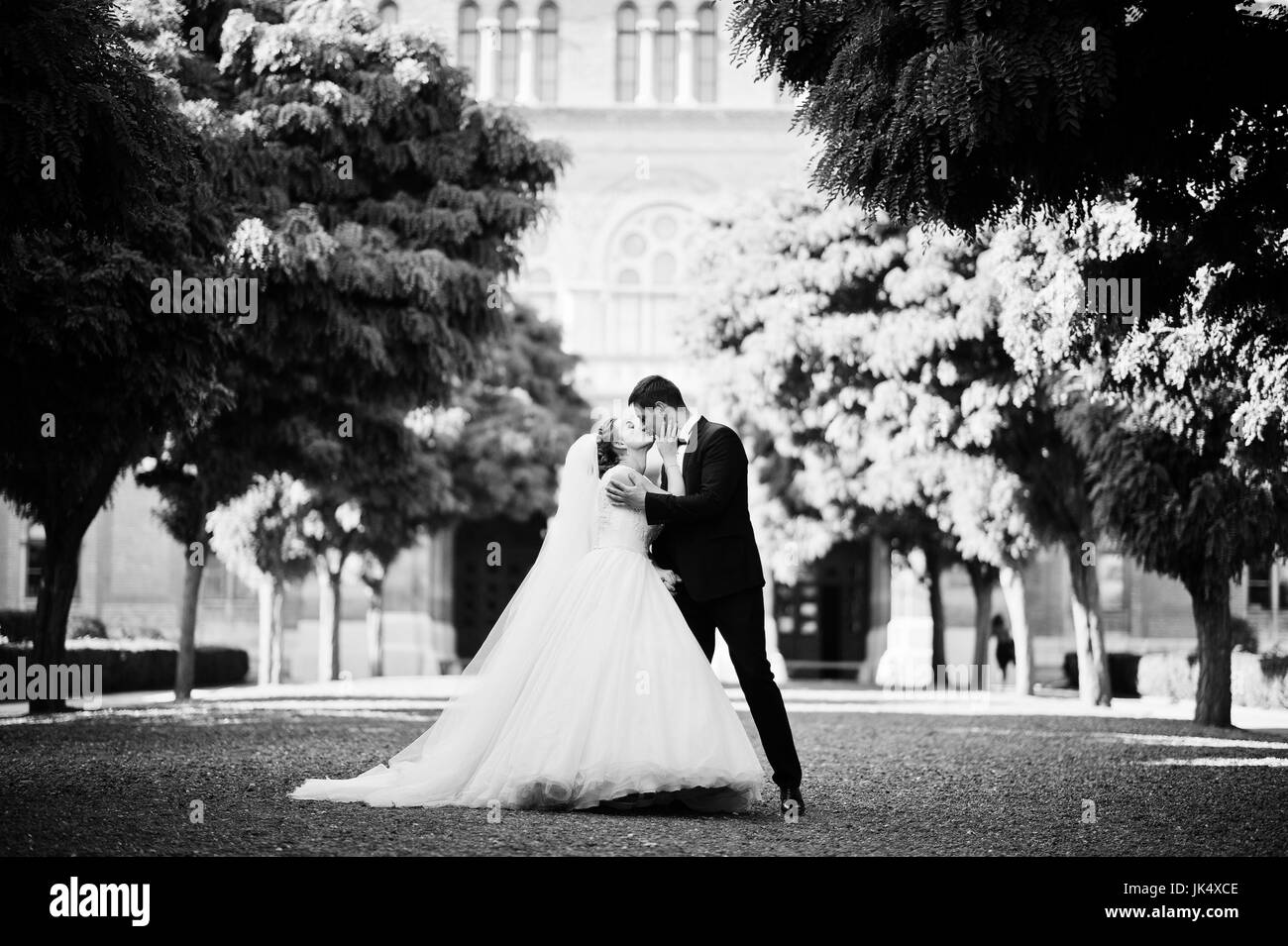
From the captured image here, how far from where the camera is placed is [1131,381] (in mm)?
13555

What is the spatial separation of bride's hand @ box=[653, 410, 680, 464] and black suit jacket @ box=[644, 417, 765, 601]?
8.7 inches

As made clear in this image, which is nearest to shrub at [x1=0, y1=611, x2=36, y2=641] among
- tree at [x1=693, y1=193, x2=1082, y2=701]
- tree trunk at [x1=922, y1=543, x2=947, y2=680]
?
tree at [x1=693, y1=193, x2=1082, y2=701]

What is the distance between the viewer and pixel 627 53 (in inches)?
1740

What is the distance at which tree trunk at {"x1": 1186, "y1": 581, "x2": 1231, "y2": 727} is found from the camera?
58.0 feet

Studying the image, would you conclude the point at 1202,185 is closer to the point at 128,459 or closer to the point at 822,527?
the point at 128,459

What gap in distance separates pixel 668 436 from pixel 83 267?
6526 mm

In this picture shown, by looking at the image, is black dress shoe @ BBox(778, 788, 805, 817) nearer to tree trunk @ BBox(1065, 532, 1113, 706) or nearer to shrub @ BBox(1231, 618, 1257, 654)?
tree trunk @ BBox(1065, 532, 1113, 706)

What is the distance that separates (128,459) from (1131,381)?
10985 mm

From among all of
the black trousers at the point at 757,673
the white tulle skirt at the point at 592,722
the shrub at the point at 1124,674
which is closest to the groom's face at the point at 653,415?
the white tulle skirt at the point at 592,722

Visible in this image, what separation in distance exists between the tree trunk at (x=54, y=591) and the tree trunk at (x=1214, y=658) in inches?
514

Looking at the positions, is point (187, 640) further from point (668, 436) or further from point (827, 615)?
point (827, 615)

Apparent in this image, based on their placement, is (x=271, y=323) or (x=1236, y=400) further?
(x=271, y=323)
